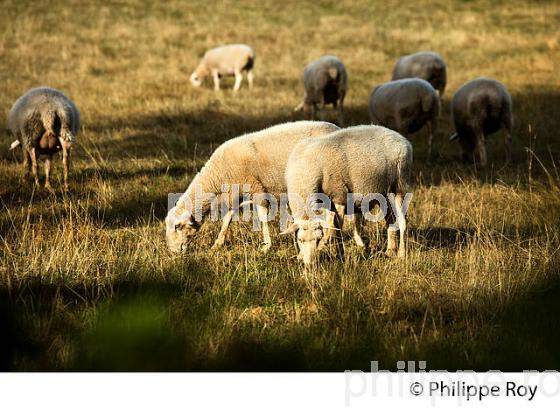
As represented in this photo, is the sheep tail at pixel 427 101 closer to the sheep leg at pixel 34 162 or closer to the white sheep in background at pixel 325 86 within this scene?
the white sheep in background at pixel 325 86

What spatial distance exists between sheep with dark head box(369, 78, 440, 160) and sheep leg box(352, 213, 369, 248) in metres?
4.43

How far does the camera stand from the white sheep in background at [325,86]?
1416 cm

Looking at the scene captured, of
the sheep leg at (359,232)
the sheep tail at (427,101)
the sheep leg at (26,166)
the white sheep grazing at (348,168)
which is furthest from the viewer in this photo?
the sheep tail at (427,101)

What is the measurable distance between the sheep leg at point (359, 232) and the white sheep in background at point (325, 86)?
765 centimetres

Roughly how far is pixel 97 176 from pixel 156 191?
3.18 ft

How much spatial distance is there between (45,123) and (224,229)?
333cm

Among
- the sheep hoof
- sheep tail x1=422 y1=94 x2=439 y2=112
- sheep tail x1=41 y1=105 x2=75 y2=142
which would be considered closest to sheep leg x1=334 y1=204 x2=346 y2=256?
the sheep hoof

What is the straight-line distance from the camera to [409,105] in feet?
34.6

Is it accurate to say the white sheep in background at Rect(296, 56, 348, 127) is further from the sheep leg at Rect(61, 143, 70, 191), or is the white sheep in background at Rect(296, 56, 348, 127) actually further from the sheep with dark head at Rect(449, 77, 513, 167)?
the sheep leg at Rect(61, 143, 70, 191)

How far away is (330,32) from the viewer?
89.9ft

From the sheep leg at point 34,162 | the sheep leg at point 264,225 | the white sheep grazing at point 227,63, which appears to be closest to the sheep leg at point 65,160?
the sheep leg at point 34,162

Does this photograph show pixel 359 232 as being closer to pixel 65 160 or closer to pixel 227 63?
pixel 65 160
